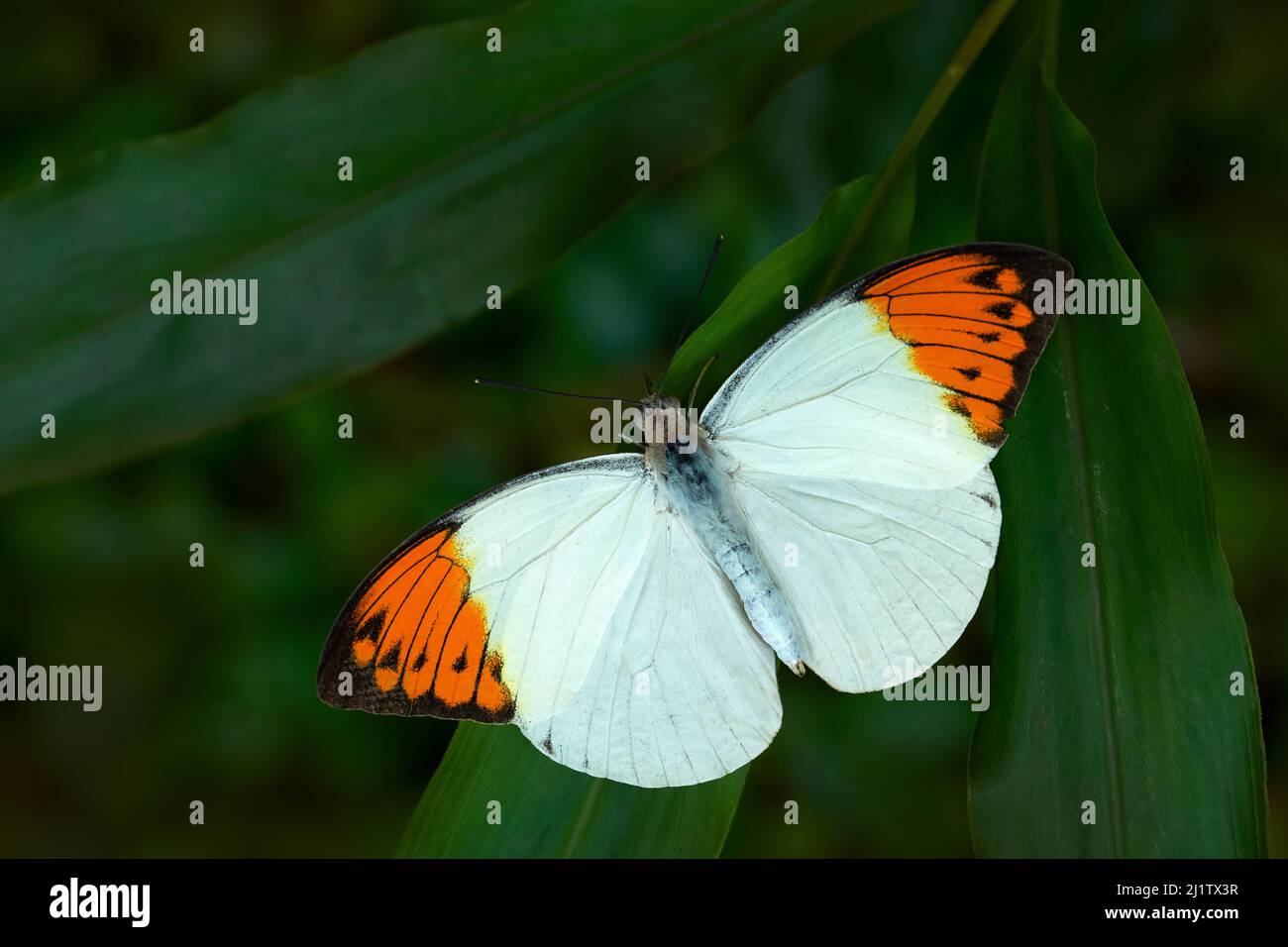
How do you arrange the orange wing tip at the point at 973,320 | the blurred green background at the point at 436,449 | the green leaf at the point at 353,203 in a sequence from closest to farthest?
1. the orange wing tip at the point at 973,320
2. the green leaf at the point at 353,203
3. the blurred green background at the point at 436,449

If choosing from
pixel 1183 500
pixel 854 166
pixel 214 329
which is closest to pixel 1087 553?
pixel 1183 500

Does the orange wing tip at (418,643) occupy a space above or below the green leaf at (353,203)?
below

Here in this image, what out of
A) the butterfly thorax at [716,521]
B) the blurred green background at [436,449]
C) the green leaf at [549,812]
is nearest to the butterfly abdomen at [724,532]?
the butterfly thorax at [716,521]

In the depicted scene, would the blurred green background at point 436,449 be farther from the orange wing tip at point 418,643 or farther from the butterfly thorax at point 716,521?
the orange wing tip at point 418,643

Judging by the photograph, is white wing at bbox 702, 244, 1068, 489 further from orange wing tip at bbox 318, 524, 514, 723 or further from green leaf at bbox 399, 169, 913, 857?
orange wing tip at bbox 318, 524, 514, 723

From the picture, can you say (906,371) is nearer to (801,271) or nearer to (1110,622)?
(801,271)
